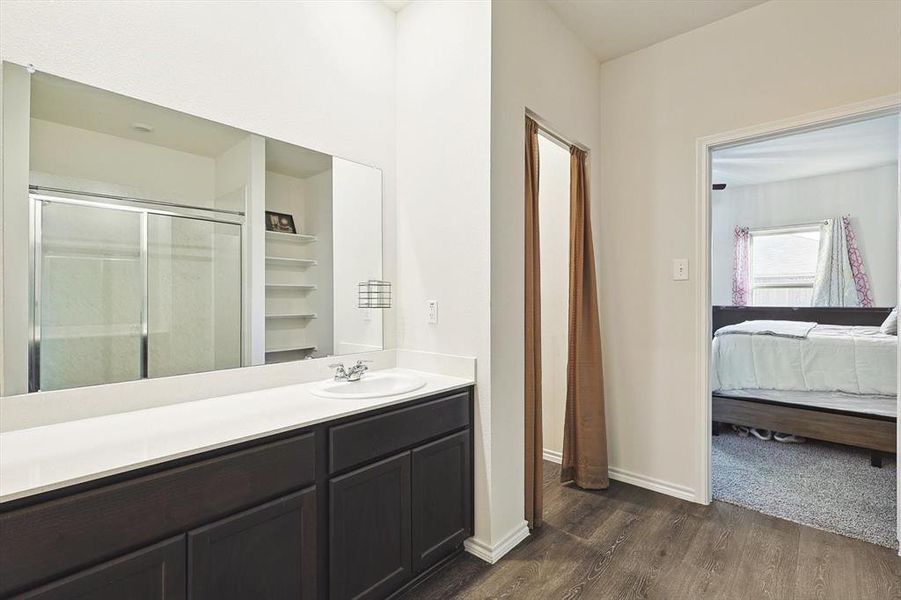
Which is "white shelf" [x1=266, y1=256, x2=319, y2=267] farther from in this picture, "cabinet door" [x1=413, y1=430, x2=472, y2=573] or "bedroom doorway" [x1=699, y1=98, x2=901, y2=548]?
Answer: "bedroom doorway" [x1=699, y1=98, x2=901, y2=548]

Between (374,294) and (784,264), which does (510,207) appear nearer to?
(374,294)

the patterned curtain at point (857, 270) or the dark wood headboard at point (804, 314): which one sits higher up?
the patterned curtain at point (857, 270)

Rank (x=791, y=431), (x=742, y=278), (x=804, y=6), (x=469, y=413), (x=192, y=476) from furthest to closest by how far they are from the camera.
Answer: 1. (x=742, y=278)
2. (x=791, y=431)
3. (x=804, y=6)
4. (x=469, y=413)
5. (x=192, y=476)

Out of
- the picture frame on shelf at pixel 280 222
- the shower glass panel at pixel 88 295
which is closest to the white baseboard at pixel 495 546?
the shower glass panel at pixel 88 295

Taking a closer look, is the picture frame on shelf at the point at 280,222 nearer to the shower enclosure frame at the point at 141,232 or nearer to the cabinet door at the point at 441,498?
the shower enclosure frame at the point at 141,232

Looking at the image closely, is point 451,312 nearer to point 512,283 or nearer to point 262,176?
point 512,283

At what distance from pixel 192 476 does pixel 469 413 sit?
1172 millimetres

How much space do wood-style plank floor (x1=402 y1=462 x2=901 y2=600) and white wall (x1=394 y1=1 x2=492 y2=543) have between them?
26 cm

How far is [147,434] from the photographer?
49.9 inches

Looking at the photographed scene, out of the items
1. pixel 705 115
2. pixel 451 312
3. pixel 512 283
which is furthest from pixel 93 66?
pixel 705 115

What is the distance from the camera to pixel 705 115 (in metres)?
2.56

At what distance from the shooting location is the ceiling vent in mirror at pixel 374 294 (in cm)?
229

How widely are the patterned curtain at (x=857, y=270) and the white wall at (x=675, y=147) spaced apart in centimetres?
436

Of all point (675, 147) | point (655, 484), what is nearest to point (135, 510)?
point (655, 484)
